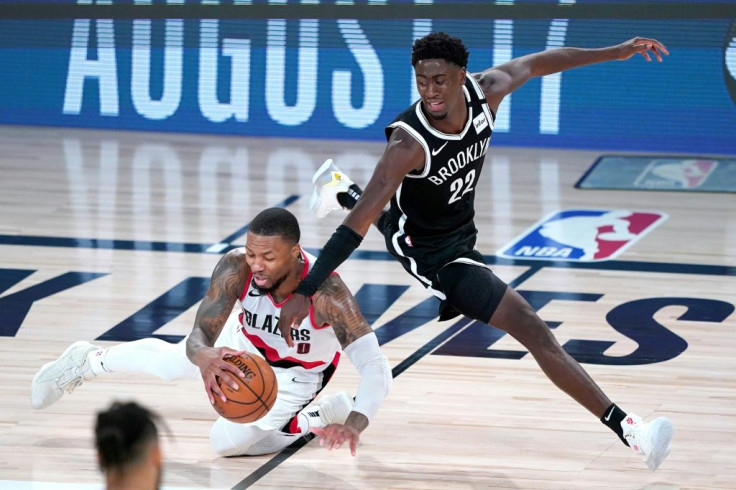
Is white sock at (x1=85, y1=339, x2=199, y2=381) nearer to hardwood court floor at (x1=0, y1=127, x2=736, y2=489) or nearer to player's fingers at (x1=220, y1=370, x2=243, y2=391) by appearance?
hardwood court floor at (x1=0, y1=127, x2=736, y2=489)

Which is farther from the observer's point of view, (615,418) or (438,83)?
(438,83)

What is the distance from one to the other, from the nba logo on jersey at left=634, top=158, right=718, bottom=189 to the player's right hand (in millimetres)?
7300

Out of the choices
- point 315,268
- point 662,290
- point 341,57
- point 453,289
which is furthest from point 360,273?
point 341,57

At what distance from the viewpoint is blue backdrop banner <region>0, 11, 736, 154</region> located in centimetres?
1285

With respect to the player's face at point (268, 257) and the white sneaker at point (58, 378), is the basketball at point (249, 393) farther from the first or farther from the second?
the white sneaker at point (58, 378)

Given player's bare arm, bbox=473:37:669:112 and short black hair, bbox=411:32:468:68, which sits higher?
short black hair, bbox=411:32:468:68

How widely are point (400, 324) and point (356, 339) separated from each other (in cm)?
234

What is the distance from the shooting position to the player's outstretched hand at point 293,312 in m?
5.18

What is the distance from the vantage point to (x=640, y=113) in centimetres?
1296

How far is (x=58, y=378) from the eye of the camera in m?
5.63

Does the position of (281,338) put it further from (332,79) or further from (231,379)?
(332,79)

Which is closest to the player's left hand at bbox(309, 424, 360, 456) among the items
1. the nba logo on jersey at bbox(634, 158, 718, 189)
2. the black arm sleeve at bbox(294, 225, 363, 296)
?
the black arm sleeve at bbox(294, 225, 363, 296)

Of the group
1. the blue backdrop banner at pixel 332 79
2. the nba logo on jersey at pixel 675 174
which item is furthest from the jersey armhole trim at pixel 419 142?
the blue backdrop banner at pixel 332 79

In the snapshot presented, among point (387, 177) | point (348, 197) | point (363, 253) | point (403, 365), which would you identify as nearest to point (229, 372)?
point (387, 177)
